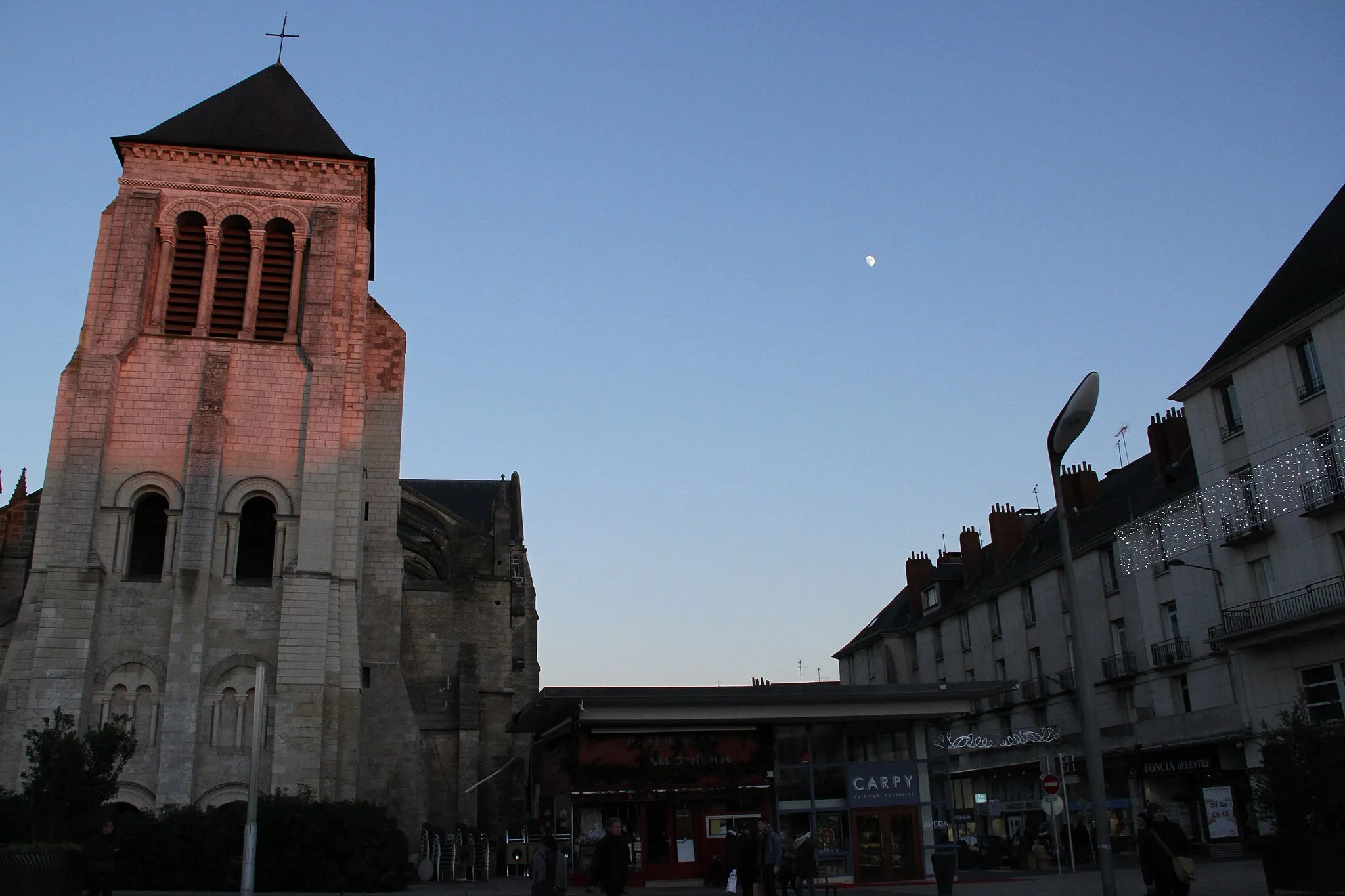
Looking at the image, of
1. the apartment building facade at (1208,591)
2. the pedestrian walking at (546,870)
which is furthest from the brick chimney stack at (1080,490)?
the pedestrian walking at (546,870)

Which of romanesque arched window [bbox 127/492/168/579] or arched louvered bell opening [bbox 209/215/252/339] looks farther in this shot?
arched louvered bell opening [bbox 209/215/252/339]

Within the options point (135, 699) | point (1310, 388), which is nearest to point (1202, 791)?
point (1310, 388)

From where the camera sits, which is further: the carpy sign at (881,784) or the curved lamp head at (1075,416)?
the carpy sign at (881,784)

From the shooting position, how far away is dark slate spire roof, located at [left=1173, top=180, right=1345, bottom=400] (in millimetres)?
25844

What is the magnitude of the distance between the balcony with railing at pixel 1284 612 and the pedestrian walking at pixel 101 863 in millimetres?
23719

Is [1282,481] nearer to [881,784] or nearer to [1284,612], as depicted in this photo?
[1284,612]

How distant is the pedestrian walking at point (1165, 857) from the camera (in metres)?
10.7

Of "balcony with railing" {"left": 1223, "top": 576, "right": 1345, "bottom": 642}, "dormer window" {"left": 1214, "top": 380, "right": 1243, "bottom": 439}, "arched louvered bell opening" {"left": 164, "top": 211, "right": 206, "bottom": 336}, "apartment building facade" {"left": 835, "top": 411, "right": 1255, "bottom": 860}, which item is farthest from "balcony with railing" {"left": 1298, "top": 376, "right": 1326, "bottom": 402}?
"arched louvered bell opening" {"left": 164, "top": 211, "right": 206, "bottom": 336}

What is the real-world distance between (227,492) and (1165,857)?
20.5 meters

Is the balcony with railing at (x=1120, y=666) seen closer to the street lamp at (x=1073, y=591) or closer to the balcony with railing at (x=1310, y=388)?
the balcony with railing at (x=1310, y=388)

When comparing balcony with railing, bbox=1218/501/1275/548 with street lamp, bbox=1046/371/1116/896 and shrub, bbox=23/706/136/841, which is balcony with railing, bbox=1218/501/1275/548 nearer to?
street lamp, bbox=1046/371/1116/896

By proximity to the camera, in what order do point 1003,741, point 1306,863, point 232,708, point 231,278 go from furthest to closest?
point 1003,741, point 231,278, point 232,708, point 1306,863

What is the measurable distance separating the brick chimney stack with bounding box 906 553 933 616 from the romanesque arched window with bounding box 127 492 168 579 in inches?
1293

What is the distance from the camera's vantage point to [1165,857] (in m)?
11.0
